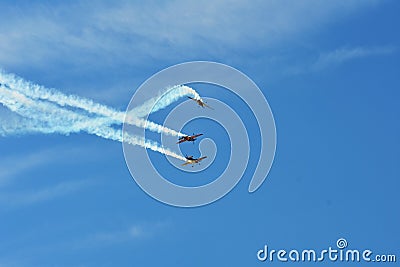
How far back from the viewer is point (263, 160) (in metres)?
97.9

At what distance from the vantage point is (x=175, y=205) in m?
93.2

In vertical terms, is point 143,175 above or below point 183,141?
below

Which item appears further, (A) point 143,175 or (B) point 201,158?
(B) point 201,158

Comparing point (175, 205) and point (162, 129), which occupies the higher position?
point (162, 129)

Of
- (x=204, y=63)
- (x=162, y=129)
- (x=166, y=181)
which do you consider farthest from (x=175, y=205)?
(x=204, y=63)

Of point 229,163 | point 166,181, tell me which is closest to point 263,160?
point 229,163

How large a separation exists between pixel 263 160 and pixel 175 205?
37.1 ft

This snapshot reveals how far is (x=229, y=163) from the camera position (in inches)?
3792

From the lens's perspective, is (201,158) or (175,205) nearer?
(175,205)

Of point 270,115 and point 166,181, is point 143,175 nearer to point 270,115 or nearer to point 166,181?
point 166,181

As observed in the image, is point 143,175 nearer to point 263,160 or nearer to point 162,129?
point 162,129

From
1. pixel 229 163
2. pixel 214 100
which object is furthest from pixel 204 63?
pixel 229 163

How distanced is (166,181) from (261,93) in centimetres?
1379

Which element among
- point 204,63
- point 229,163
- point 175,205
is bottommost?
point 175,205
